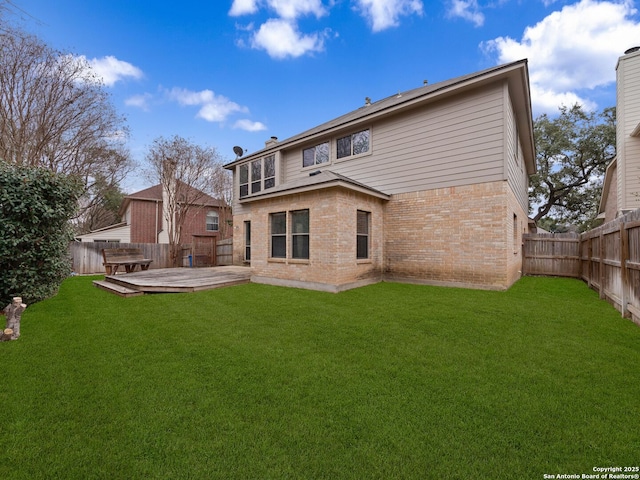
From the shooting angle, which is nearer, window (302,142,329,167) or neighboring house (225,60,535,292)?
neighboring house (225,60,535,292)

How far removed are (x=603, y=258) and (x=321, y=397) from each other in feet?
26.6

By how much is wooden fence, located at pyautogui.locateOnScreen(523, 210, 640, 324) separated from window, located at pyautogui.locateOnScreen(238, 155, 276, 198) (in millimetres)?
11411

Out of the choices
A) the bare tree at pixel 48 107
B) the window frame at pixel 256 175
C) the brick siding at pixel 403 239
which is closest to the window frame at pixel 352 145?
the brick siding at pixel 403 239

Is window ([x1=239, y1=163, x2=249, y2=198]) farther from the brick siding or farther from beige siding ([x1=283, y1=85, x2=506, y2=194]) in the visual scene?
beige siding ([x1=283, y1=85, x2=506, y2=194])

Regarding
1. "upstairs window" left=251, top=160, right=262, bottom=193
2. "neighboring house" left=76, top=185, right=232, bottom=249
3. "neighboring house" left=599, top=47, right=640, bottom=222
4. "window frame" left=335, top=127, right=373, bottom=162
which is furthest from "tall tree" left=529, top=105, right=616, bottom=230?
"neighboring house" left=76, top=185, right=232, bottom=249

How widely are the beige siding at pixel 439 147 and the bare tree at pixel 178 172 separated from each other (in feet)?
35.1

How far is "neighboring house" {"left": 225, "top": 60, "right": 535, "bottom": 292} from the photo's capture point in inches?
304

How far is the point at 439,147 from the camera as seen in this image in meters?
8.62

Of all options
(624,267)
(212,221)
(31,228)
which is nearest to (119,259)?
(31,228)

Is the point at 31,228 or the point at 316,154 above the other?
the point at 316,154

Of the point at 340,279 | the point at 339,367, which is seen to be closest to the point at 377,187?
the point at 340,279

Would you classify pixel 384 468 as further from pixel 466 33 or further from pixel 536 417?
pixel 466 33

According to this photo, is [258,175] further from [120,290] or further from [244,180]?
[120,290]

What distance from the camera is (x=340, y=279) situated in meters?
7.85
